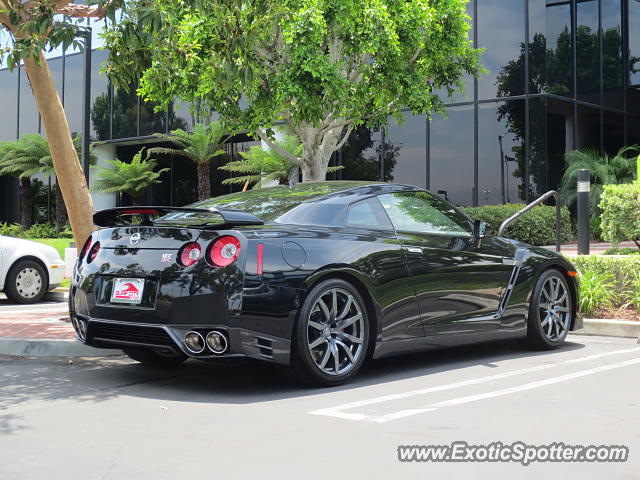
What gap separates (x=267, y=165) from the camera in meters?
25.2

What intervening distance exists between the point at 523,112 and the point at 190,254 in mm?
17308

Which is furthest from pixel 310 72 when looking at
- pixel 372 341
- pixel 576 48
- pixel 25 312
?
pixel 576 48

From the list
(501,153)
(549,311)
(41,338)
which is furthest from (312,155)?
(501,153)

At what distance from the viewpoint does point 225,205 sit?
6.40m

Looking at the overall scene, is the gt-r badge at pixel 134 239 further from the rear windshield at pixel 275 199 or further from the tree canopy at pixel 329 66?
the tree canopy at pixel 329 66

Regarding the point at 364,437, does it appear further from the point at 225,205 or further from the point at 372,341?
the point at 225,205

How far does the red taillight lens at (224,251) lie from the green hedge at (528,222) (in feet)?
46.8

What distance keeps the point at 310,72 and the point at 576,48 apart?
43.2ft

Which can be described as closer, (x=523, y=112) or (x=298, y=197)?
(x=298, y=197)

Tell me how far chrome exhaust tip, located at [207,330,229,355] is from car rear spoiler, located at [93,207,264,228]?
0.71 meters

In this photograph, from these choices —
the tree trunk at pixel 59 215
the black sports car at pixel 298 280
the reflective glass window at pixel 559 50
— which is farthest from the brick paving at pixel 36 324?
the tree trunk at pixel 59 215

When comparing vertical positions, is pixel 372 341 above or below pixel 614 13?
below

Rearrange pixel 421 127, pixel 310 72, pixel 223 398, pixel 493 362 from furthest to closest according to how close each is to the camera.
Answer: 1. pixel 421 127
2. pixel 310 72
3. pixel 493 362
4. pixel 223 398

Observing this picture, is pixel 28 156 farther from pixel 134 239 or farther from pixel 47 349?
pixel 134 239
